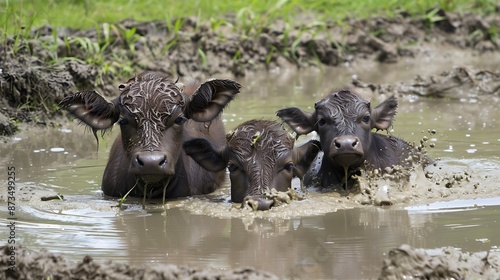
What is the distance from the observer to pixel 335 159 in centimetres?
923

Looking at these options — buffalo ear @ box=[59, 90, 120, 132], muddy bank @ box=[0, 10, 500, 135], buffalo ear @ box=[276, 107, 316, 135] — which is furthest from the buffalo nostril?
muddy bank @ box=[0, 10, 500, 135]

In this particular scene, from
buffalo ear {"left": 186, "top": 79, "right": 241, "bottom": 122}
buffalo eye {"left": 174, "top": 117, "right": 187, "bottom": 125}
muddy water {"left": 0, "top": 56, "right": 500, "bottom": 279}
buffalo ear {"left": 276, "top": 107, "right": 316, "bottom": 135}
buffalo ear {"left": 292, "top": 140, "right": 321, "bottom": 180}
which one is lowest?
muddy water {"left": 0, "top": 56, "right": 500, "bottom": 279}

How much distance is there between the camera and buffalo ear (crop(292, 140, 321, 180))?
9.37m

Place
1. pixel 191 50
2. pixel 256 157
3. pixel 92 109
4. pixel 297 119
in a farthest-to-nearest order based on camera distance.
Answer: pixel 191 50, pixel 297 119, pixel 92 109, pixel 256 157

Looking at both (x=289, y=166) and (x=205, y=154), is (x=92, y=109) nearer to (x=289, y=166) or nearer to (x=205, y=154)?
(x=205, y=154)

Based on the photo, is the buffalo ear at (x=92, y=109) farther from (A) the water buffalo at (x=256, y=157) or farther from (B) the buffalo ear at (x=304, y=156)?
(B) the buffalo ear at (x=304, y=156)

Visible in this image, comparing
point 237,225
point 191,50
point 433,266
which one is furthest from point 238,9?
point 433,266

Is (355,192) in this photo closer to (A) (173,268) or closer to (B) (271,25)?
(A) (173,268)

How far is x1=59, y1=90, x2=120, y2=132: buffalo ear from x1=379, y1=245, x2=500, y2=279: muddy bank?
146 inches

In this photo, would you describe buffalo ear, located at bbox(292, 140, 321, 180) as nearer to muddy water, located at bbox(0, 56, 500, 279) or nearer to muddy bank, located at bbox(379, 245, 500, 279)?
muddy water, located at bbox(0, 56, 500, 279)

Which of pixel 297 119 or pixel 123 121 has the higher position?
pixel 123 121

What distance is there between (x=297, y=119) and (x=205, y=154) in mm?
1168

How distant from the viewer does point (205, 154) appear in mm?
9484

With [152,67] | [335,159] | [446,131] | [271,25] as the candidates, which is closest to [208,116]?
[335,159]
